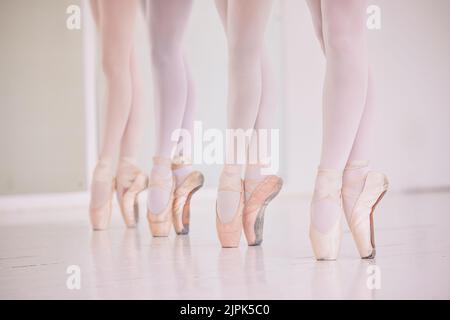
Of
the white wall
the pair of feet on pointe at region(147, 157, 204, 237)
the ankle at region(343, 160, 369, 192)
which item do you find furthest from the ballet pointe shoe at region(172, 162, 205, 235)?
the white wall

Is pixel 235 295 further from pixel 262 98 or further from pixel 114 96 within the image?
pixel 114 96

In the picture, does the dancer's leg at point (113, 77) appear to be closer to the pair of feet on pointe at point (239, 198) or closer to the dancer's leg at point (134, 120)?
the dancer's leg at point (134, 120)

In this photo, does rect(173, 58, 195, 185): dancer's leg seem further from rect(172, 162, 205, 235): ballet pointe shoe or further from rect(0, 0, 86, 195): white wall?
rect(0, 0, 86, 195): white wall

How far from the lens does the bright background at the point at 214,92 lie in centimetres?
302

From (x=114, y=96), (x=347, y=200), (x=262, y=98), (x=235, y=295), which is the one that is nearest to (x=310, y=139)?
(x=114, y=96)

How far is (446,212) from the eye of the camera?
7.93ft

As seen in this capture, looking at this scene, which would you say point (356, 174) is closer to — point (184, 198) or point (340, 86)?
point (340, 86)

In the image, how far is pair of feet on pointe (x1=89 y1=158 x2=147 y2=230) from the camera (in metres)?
2.09

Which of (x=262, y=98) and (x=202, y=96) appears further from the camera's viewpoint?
(x=202, y=96)

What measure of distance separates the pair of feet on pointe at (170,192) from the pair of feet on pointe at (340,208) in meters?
0.55

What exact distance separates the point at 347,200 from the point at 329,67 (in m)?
0.26

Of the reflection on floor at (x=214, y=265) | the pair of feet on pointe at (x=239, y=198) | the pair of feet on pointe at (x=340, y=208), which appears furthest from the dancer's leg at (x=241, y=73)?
the pair of feet on pointe at (x=340, y=208)

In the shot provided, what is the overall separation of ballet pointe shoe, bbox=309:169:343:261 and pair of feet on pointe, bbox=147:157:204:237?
1.78 feet

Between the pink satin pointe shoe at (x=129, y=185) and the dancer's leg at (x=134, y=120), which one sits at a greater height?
the dancer's leg at (x=134, y=120)
